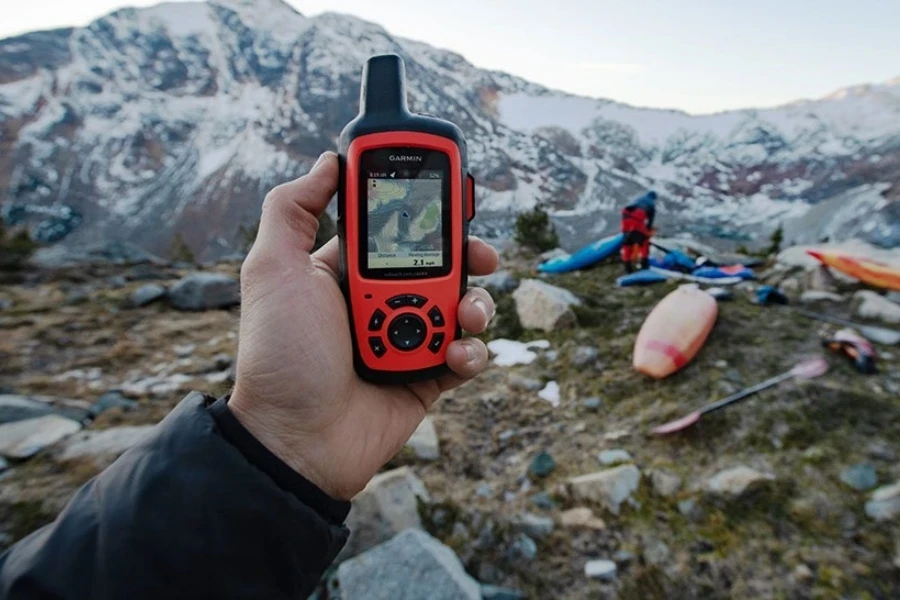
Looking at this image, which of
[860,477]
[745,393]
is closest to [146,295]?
[745,393]

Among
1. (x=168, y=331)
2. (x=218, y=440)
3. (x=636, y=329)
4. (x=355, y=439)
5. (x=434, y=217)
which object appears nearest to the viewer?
(x=218, y=440)

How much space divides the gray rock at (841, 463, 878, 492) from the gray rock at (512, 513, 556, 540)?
2079mm

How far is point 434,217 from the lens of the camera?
2.51 metres

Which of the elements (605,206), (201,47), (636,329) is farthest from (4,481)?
(201,47)

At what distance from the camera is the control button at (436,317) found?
2354 mm

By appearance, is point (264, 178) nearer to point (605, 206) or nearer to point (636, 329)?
point (605, 206)

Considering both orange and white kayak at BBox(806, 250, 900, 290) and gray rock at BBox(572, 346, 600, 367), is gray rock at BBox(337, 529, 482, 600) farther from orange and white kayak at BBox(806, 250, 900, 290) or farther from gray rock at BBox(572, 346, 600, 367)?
orange and white kayak at BBox(806, 250, 900, 290)

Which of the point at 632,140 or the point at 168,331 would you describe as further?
the point at 632,140

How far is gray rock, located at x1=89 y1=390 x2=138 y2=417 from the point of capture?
4770 mm

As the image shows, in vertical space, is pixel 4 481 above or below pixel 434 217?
below

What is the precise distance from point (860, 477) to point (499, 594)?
2667mm

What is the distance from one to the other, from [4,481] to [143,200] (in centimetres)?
13335

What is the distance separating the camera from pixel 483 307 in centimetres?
238

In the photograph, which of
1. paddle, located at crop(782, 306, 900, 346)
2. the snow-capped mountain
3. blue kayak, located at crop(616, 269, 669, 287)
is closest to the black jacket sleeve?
paddle, located at crop(782, 306, 900, 346)
